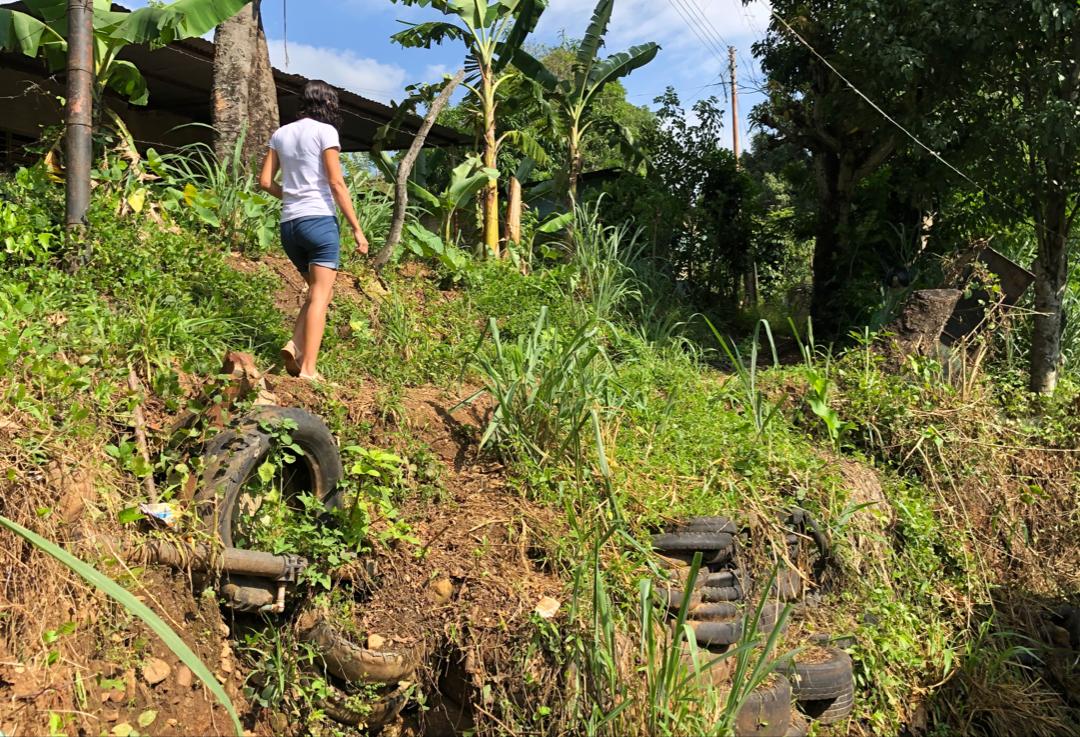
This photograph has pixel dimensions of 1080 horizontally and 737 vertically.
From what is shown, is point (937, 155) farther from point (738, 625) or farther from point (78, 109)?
point (78, 109)

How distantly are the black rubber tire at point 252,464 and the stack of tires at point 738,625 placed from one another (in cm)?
164

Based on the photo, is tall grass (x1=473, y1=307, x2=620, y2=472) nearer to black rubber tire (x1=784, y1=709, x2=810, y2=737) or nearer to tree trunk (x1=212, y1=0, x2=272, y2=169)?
black rubber tire (x1=784, y1=709, x2=810, y2=737)

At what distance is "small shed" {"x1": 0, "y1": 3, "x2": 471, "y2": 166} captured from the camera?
9.41m

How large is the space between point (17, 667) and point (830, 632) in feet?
12.8

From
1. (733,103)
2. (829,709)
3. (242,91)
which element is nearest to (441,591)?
(829,709)

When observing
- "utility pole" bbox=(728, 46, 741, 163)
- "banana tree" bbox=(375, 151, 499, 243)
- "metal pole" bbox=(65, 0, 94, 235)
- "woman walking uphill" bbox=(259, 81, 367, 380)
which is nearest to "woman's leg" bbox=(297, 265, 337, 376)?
"woman walking uphill" bbox=(259, 81, 367, 380)

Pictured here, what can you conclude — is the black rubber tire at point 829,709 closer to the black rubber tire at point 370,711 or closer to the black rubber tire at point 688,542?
the black rubber tire at point 688,542

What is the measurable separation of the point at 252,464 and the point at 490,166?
535cm

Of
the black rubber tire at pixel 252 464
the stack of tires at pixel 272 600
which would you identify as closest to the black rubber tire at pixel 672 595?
the stack of tires at pixel 272 600

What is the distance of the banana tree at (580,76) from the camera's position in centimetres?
1023

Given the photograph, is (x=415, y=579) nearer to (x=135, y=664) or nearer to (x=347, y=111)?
(x=135, y=664)

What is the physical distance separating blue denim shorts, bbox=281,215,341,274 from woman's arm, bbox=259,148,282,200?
0.30 metres

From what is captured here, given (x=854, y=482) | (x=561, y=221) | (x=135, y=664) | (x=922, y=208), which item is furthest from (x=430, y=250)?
(x=922, y=208)

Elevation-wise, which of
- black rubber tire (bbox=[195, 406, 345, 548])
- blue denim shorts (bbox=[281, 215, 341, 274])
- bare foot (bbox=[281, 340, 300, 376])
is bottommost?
black rubber tire (bbox=[195, 406, 345, 548])
